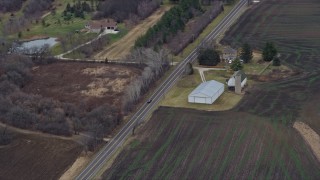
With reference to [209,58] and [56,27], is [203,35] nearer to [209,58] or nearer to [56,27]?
[209,58]

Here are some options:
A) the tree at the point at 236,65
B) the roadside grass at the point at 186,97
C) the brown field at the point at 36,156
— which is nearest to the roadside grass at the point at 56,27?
the roadside grass at the point at 186,97

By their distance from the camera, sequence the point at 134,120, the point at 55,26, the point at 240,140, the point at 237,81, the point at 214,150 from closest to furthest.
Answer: the point at 214,150, the point at 240,140, the point at 134,120, the point at 237,81, the point at 55,26

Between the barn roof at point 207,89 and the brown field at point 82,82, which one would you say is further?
the brown field at point 82,82

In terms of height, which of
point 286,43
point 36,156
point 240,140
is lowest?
point 36,156

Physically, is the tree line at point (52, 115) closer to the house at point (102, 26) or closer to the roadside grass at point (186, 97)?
the roadside grass at point (186, 97)

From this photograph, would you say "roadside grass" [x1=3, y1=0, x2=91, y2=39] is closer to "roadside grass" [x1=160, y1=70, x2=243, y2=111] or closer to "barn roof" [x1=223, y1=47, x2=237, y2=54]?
"barn roof" [x1=223, y1=47, x2=237, y2=54]

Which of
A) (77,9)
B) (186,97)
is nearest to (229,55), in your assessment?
(186,97)
